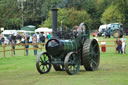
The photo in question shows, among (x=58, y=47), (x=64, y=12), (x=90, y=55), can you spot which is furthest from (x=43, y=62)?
(x=64, y=12)

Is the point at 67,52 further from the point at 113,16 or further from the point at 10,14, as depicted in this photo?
the point at 10,14

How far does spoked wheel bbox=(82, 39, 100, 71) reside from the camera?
493 inches

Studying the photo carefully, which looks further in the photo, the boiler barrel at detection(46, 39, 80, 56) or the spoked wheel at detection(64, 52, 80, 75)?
the boiler barrel at detection(46, 39, 80, 56)

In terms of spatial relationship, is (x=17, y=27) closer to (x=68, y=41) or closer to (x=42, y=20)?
(x=42, y=20)

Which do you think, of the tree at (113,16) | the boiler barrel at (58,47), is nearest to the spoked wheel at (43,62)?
the boiler barrel at (58,47)

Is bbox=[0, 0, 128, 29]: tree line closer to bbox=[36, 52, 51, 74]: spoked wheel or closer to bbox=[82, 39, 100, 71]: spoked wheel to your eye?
bbox=[82, 39, 100, 71]: spoked wheel

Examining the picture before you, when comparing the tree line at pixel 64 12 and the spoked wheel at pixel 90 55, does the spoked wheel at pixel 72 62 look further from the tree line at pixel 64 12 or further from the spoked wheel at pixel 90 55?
the tree line at pixel 64 12

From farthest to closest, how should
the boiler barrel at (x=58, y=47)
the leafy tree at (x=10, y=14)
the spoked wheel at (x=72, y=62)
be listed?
1. the leafy tree at (x=10, y=14)
2. the boiler barrel at (x=58, y=47)
3. the spoked wheel at (x=72, y=62)

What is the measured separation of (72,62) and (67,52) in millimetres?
471

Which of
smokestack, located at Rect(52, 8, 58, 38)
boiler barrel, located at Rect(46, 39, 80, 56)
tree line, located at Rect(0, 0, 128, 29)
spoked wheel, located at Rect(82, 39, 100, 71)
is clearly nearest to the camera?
boiler barrel, located at Rect(46, 39, 80, 56)

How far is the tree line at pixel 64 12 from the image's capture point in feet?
252

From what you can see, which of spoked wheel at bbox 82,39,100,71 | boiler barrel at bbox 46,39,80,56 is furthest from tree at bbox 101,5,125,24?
boiler barrel at bbox 46,39,80,56

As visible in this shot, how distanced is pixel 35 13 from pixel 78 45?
75.2 metres

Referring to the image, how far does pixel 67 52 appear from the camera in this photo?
12180 mm
